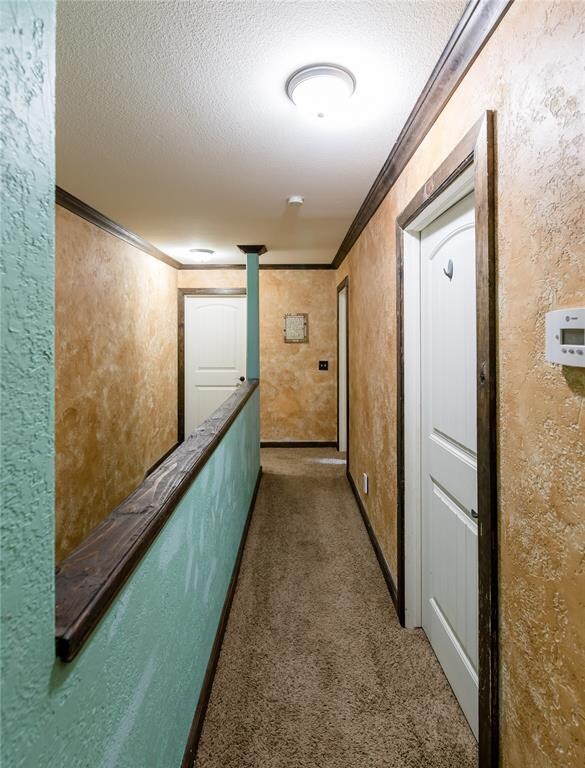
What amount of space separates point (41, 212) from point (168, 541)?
870 millimetres

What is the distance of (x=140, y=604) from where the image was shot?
0.89 metres

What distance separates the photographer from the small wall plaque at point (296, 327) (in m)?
5.29

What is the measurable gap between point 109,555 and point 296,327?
4.65m

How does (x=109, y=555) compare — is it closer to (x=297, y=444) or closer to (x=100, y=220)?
(x=100, y=220)

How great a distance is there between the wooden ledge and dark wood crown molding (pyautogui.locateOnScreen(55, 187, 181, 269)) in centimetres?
223

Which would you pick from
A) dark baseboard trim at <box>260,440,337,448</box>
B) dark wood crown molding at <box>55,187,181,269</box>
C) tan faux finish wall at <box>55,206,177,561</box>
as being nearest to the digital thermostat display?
tan faux finish wall at <box>55,206,177,561</box>

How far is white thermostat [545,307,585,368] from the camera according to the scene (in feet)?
2.63

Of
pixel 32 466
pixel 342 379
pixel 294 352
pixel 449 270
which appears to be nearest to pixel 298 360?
pixel 294 352

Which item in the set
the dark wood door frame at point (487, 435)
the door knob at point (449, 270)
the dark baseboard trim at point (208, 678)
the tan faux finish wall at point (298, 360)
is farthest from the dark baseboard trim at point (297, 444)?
the dark wood door frame at point (487, 435)

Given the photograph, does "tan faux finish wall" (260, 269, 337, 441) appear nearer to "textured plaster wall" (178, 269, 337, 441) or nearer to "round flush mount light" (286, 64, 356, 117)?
"textured plaster wall" (178, 269, 337, 441)

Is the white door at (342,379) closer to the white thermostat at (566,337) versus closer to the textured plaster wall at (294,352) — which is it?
the textured plaster wall at (294,352)

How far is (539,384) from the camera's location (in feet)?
3.11

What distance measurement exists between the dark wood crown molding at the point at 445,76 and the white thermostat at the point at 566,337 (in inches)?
31.6

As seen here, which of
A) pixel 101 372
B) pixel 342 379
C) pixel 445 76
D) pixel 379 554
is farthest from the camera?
pixel 342 379
